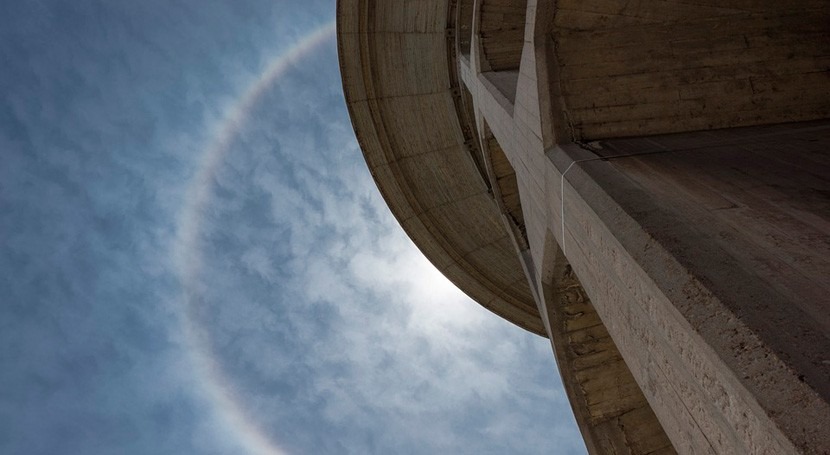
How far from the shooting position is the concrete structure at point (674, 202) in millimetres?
1789

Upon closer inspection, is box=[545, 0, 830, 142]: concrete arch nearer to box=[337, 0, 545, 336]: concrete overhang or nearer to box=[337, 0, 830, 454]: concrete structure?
box=[337, 0, 830, 454]: concrete structure

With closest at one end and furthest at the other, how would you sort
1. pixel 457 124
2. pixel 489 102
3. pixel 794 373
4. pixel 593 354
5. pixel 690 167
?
1. pixel 794 373
2. pixel 690 167
3. pixel 593 354
4. pixel 489 102
5. pixel 457 124

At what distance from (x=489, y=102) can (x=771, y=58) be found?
332 cm

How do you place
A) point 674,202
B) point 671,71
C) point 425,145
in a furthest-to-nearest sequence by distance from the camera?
point 425,145, point 671,71, point 674,202

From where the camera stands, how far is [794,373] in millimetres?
1545

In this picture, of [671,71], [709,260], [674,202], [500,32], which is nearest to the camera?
[709,260]

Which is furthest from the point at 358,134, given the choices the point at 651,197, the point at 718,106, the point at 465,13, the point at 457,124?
the point at 651,197

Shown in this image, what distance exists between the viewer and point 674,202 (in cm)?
283

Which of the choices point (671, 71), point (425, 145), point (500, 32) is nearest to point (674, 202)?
point (671, 71)

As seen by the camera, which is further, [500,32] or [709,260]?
[500,32]

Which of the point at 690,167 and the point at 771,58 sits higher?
the point at 771,58

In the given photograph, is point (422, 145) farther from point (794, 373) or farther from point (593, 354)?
point (794, 373)

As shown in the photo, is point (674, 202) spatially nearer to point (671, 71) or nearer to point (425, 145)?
point (671, 71)

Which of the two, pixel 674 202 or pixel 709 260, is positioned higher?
pixel 674 202
